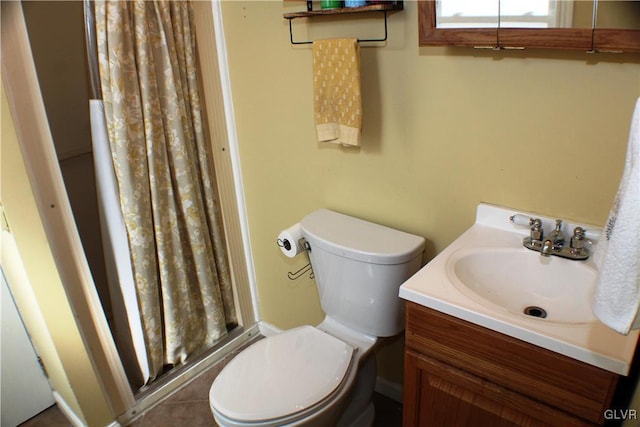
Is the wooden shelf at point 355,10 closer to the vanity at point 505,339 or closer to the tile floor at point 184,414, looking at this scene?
the vanity at point 505,339

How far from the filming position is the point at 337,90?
148 cm

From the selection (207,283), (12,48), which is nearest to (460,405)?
(207,283)

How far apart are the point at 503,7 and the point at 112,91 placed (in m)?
1.25

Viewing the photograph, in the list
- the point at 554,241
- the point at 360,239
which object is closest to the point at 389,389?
the point at 360,239

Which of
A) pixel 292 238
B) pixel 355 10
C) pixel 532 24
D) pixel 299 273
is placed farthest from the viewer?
pixel 299 273

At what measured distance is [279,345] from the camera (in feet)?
5.14

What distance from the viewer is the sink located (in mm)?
1172

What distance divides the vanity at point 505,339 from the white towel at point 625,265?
0.21 m

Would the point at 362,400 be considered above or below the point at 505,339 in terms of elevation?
below

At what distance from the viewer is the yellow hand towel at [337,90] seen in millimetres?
1432

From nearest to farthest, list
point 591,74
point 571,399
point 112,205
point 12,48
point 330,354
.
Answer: point 571,399 < point 591,74 < point 12,48 < point 330,354 < point 112,205

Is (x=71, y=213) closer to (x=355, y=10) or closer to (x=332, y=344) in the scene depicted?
(x=332, y=344)

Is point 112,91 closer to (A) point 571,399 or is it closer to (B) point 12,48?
(B) point 12,48

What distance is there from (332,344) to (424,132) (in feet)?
2.45
